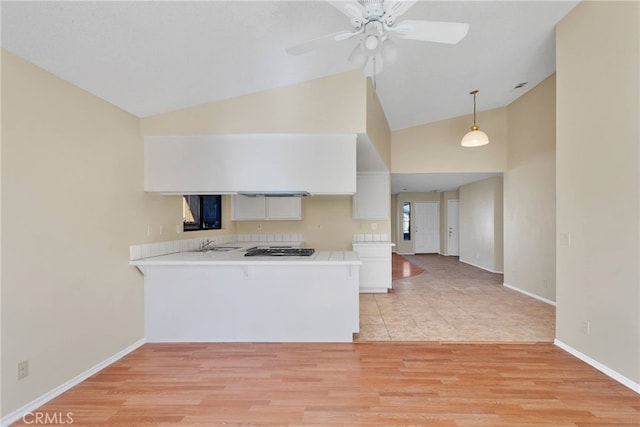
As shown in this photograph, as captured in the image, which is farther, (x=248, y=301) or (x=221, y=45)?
(x=248, y=301)

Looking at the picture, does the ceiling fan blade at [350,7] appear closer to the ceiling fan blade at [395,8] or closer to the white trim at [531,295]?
the ceiling fan blade at [395,8]

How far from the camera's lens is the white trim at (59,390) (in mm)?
1862

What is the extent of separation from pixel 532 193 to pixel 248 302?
4601mm

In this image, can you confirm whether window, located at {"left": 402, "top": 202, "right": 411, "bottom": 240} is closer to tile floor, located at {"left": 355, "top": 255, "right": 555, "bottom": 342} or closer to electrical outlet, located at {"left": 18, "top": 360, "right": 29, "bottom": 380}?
tile floor, located at {"left": 355, "top": 255, "right": 555, "bottom": 342}

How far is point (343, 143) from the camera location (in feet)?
10.1

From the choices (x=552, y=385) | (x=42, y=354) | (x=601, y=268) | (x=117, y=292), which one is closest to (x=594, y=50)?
(x=601, y=268)

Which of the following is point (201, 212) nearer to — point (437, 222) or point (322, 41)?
point (322, 41)

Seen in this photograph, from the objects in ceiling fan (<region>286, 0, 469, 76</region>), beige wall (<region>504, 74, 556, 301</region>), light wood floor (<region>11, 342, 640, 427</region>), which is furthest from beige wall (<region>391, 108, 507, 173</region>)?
ceiling fan (<region>286, 0, 469, 76</region>)

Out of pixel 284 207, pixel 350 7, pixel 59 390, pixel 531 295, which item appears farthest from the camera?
pixel 284 207

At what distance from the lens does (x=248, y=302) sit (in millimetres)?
3090

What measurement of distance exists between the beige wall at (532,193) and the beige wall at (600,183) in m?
1.66

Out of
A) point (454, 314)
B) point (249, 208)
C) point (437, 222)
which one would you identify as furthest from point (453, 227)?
point (249, 208)

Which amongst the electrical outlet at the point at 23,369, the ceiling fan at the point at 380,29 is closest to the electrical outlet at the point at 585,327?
the ceiling fan at the point at 380,29
